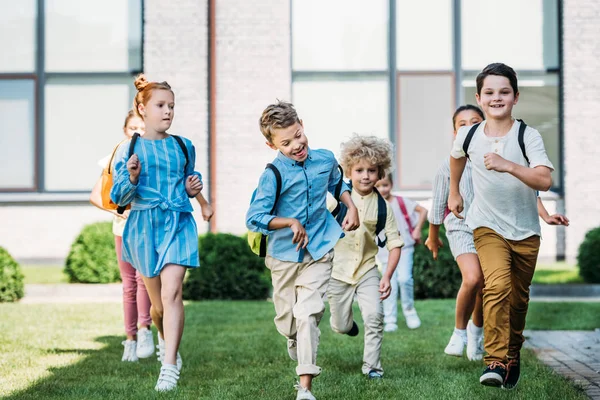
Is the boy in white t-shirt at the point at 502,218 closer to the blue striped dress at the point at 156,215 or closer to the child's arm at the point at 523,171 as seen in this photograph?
the child's arm at the point at 523,171

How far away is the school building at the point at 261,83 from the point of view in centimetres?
1531

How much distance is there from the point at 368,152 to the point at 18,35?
36.9ft

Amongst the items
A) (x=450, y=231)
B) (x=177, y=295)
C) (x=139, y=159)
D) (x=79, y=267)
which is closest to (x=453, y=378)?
(x=450, y=231)

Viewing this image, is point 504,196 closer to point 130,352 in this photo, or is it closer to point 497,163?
point 497,163

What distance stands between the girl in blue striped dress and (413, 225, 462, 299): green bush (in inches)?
242

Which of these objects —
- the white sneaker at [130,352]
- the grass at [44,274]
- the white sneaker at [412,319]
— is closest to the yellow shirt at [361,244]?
the white sneaker at [130,352]

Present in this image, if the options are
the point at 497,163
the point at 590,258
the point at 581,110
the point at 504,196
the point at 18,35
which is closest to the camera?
the point at 497,163

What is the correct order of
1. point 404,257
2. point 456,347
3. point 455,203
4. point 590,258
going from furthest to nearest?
point 590,258 → point 404,257 → point 456,347 → point 455,203

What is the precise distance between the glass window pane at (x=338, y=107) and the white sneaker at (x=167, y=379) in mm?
10225

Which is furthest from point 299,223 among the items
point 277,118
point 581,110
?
point 581,110

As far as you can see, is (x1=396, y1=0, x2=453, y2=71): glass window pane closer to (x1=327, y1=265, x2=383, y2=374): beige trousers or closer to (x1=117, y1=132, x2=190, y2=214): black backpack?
(x1=327, y1=265, x2=383, y2=374): beige trousers

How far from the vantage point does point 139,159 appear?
6109mm

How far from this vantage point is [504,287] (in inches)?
211

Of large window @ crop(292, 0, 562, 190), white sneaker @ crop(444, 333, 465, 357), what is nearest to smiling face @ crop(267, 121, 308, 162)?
white sneaker @ crop(444, 333, 465, 357)
